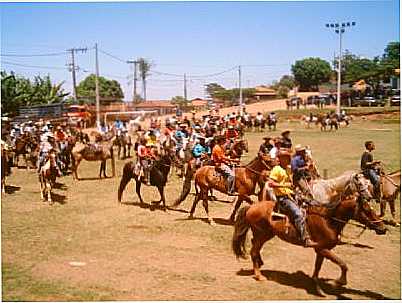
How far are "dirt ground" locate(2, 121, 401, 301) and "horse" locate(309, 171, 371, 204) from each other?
2.42 feet

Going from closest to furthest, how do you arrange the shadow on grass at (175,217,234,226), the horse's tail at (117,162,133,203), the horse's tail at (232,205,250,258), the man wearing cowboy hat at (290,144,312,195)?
1. the horse's tail at (232,205,250,258)
2. the man wearing cowboy hat at (290,144,312,195)
3. the shadow on grass at (175,217,234,226)
4. the horse's tail at (117,162,133,203)

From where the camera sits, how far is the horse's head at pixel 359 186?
6.14 metres

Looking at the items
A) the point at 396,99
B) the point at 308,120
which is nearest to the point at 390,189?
the point at 396,99

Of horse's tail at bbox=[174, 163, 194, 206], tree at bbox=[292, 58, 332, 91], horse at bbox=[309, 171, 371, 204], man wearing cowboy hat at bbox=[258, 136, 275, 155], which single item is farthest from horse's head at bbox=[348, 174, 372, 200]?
horse's tail at bbox=[174, 163, 194, 206]

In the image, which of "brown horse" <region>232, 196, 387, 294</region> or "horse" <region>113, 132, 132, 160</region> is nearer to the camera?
"brown horse" <region>232, 196, 387, 294</region>

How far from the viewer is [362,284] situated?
20.4 feet

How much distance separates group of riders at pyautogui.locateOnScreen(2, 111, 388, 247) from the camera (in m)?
6.24

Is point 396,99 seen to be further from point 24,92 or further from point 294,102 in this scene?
point 24,92

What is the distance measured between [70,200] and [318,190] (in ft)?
16.6

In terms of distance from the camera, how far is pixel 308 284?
6.26m

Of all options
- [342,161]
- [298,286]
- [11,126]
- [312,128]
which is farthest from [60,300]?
[312,128]

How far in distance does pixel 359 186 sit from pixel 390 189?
194 centimetres

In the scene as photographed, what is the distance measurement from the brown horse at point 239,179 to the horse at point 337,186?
869 millimetres

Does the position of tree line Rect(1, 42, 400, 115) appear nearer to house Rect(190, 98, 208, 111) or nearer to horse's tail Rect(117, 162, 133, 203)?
house Rect(190, 98, 208, 111)
